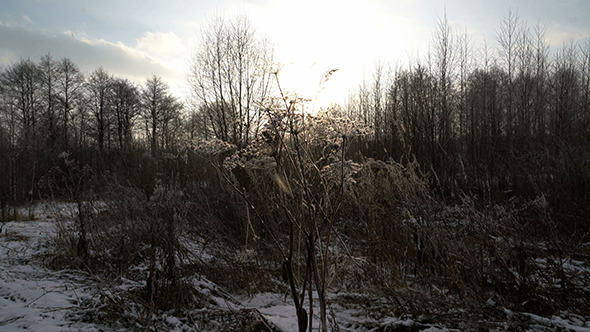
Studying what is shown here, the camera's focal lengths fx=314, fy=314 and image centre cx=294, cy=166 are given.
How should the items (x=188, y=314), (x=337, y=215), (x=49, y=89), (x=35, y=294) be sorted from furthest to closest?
(x=49, y=89)
(x=337, y=215)
(x=35, y=294)
(x=188, y=314)

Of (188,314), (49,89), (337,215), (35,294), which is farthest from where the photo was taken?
(49,89)

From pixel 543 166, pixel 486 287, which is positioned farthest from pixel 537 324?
pixel 543 166

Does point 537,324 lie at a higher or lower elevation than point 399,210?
lower

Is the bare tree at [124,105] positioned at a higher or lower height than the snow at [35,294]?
higher

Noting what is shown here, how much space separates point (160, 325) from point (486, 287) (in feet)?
8.18

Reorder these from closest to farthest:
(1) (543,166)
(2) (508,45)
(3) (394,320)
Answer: (3) (394,320)
(1) (543,166)
(2) (508,45)

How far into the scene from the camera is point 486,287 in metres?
2.48

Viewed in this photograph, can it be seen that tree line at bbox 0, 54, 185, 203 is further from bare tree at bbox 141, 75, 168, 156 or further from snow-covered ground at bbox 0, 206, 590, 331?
snow-covered ground at bbox 0, 206, 590, 331

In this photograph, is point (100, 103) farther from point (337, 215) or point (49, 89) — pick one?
point (337, 215)

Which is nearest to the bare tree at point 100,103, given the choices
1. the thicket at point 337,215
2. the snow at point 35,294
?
the thicket at point 337,215

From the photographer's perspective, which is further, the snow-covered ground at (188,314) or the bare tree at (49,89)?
the bare tree at (49,89)

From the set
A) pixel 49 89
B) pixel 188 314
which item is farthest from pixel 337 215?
pixel 49 89

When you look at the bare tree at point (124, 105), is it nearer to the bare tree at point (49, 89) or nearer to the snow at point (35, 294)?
the bare tree at point (49, 89)

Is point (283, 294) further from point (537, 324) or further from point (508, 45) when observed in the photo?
point (508, 45)
